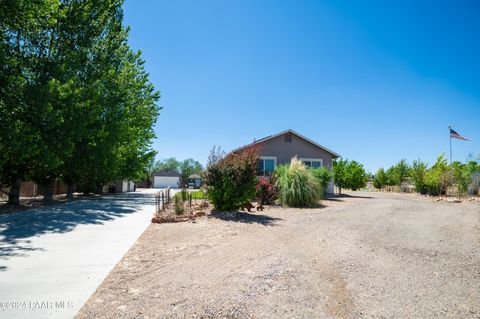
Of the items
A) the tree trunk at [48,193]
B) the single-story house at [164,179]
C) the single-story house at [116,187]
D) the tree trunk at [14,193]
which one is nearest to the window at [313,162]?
the tree trunk at [48,193]

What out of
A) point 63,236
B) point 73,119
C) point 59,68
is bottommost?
point 63,236

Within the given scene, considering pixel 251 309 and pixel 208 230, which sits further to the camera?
pixel 208 230

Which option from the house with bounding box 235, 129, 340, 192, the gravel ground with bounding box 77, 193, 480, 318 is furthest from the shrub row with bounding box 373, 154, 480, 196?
the gravel ground with bounding box 77, 193, 480, 318

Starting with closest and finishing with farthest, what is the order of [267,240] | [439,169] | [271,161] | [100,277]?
[100,277] → [267,240] → [271,161] → [439,169]

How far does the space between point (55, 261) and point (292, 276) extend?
13.4ft

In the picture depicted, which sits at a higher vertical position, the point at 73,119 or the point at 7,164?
the point at 73,119

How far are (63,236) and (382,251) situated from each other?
24.7 feet

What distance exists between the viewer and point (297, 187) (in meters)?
14.5

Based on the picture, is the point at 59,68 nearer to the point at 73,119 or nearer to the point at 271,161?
the point at 73,119

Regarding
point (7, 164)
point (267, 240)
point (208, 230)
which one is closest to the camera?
point (267, 240)

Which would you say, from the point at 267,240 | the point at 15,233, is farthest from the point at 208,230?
the point at 15,233

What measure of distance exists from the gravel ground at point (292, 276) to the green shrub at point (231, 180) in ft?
9.47

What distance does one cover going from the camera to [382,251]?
5.98 metres

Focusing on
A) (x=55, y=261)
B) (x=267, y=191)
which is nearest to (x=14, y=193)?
(x=55, y=261)
